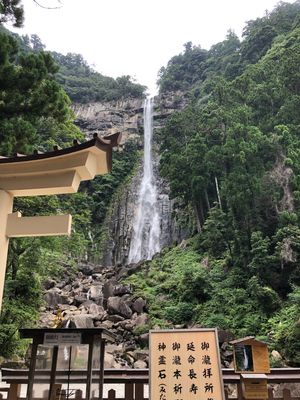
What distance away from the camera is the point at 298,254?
13.6 m

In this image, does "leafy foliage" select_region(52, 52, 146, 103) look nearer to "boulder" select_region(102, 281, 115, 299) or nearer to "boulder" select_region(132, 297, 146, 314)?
"boulder" select_region(102, 281, 115, 299)

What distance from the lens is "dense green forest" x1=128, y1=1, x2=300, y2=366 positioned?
44.1ft

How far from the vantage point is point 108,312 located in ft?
50.7

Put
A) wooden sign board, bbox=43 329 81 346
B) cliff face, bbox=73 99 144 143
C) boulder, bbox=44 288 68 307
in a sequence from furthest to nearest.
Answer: cliff face, bbox=73 99 144 143
boulder, bbox=44 288 68 307
wooden sign board, bbox=43 329 81 346

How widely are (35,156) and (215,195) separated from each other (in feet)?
63.0

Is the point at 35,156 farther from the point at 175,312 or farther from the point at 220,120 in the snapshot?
the point at 220,120

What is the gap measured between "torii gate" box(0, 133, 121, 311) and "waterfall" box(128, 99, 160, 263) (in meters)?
21.7

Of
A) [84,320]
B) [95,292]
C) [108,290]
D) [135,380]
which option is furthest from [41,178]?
[95,292]

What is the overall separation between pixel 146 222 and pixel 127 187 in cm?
550

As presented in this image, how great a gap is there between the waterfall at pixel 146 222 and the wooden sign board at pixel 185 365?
21.7m

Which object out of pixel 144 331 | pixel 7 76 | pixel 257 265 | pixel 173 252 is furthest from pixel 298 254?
pixel 7 76

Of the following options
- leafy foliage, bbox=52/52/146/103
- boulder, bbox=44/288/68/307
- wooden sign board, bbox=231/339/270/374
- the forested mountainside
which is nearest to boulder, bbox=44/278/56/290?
boulder, bbox=44/288/68/307

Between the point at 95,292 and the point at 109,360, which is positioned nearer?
the point at 109,360

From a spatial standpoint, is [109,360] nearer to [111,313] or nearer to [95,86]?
[111,313]
